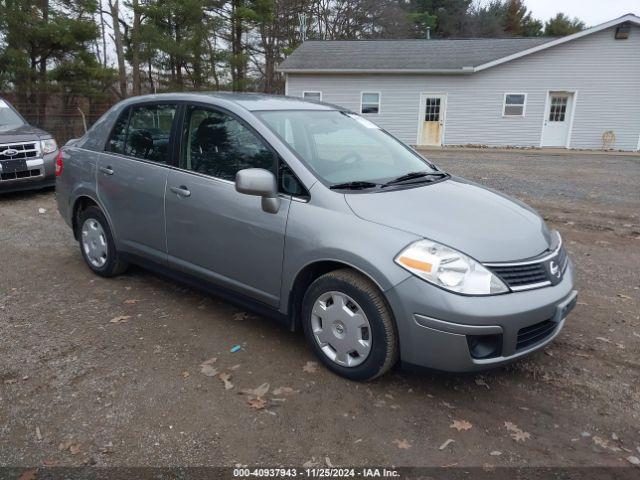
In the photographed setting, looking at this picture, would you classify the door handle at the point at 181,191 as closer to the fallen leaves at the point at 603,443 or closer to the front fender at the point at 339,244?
the front fender at the point at 339,244

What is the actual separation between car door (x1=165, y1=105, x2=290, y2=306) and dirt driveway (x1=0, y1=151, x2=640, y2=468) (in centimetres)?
50

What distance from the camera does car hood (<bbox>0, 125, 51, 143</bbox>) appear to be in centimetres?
845

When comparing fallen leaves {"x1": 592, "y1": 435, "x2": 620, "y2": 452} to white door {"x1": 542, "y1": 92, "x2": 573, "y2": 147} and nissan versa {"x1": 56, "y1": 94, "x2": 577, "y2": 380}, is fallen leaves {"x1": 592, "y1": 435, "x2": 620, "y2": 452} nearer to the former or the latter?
nissan versa {"x1": 56, "y1": 94, "x2": 577, "y2": 380}

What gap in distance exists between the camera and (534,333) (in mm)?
3025

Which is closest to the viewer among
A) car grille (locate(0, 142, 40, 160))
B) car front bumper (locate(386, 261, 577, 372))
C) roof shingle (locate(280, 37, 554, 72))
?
car front bumper (locate(386, 261, 577, 372))

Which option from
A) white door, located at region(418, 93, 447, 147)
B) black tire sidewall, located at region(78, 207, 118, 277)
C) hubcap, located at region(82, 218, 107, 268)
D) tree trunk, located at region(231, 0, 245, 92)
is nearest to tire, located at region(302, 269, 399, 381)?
black tire sidewall, located at region(78, 207, 118, 277)

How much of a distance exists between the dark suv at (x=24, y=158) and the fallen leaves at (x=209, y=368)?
6.67 m

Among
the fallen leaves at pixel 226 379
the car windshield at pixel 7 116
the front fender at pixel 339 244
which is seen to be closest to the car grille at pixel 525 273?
the front fender at pixel 339 244

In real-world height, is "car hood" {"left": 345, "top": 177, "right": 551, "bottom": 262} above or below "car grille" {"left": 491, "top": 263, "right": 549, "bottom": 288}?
above

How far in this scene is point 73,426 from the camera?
2.84 m

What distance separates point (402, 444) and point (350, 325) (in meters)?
0.74

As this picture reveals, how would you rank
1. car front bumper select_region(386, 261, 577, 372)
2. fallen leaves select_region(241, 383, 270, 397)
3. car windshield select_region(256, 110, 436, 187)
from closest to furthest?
car front bumper select_region(386, 261, 577, 372)
fallen leaves select_region(241, 383, 270, 397)
car windshield select_region(256, 110, 436, 187)

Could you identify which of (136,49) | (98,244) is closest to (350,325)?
(98,244)

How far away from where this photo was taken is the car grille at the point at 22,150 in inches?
324
